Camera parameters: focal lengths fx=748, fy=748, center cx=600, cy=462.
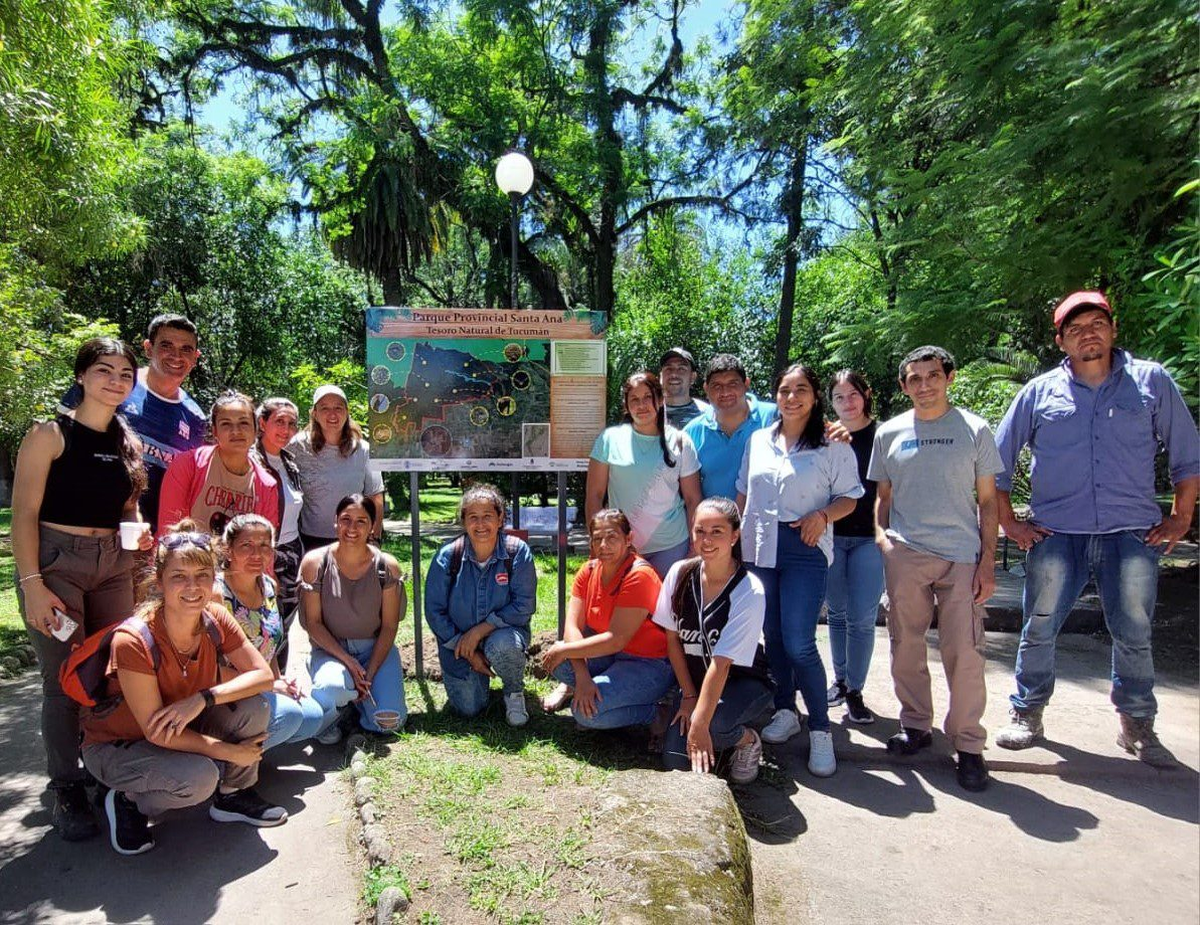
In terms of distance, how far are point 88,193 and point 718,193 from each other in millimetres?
12326

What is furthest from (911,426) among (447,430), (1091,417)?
(447,430)

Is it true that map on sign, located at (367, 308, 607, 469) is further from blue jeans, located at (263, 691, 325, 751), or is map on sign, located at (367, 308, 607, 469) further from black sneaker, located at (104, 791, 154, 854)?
black sneaker, located at (104, 791, 154, 854)

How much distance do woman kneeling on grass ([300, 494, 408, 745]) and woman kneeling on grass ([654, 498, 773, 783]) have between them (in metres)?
1.48

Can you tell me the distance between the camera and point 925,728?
3756mm

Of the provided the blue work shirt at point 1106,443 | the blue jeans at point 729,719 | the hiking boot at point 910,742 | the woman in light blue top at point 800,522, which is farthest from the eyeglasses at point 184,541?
the blue work shirt at point 1106,443

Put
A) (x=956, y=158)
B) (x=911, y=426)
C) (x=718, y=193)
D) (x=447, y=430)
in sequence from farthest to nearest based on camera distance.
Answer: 1. (x=718, y=193)
2. (x=956, y=158)
3. (x=447, y=430)
4. (x=911, y=426)

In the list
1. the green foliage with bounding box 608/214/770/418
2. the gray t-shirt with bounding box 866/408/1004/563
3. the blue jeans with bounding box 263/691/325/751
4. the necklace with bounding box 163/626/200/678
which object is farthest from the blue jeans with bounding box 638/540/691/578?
the green foliage with bounding box 608/214/770/418

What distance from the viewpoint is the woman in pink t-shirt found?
11.9ft

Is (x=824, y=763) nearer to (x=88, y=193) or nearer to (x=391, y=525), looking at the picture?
(x=88, y=193)

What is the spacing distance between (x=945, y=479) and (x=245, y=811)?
11.3 feet

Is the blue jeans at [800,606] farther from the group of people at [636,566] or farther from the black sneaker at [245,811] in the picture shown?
the black sneaker at [245,811]

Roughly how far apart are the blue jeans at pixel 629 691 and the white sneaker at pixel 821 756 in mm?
744

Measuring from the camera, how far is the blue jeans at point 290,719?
3.38 meters

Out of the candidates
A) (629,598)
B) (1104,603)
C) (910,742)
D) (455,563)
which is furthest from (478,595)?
(1104,603)
